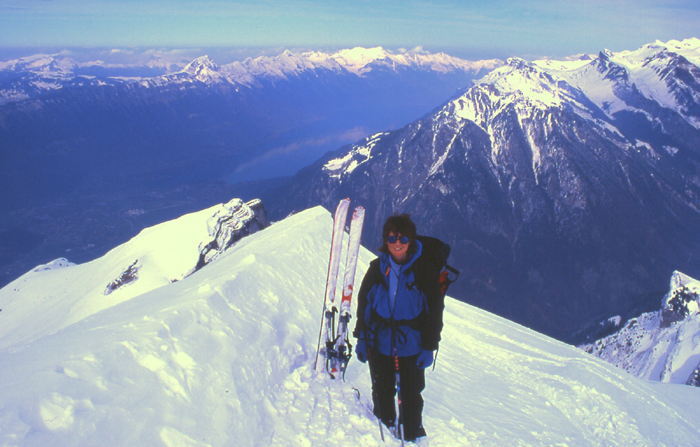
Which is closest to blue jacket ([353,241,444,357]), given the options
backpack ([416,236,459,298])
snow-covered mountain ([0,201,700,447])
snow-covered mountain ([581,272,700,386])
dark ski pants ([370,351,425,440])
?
backpack ([416,236,459,298])

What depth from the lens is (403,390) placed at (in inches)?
230

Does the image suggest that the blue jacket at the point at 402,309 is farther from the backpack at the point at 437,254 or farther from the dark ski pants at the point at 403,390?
the dark ski pants at the point at 403,390

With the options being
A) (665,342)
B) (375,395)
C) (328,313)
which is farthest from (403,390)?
(665,342)

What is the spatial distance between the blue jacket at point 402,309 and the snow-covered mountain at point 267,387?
79.2 inches

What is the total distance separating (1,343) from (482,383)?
53252 millimetres

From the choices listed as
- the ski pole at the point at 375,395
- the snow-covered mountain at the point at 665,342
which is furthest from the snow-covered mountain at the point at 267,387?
the snow-covered mountain at the point at 665,342

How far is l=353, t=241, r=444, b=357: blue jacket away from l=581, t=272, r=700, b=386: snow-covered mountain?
7167cm

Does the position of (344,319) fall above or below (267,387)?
above

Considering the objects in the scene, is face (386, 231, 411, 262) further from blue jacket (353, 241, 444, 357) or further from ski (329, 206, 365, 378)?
ski (329, 206, 365, 378)

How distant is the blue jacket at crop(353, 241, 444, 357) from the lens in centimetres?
510

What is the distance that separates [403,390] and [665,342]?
97.6 m

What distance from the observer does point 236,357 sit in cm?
737

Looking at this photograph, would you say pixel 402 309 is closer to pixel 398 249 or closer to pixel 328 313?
pixel 398 249

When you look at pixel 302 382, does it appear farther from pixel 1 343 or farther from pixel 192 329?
pixel 1 343
